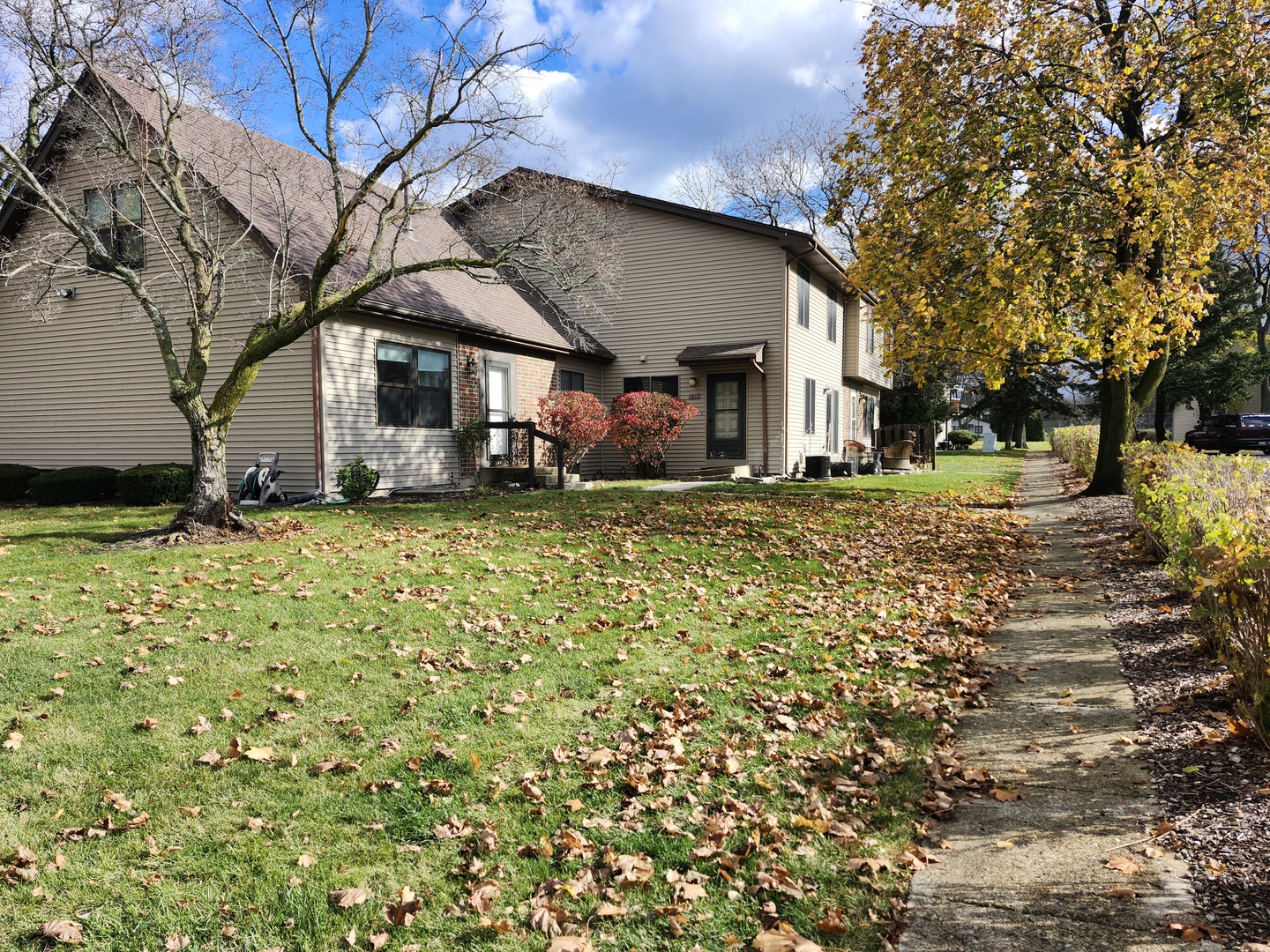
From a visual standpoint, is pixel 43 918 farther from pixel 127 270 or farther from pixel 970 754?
pixel 127 270

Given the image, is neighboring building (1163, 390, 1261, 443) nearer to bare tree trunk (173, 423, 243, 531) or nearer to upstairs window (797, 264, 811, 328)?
upstairs window (797, 264, 811, 328)

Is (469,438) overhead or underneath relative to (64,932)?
overhead

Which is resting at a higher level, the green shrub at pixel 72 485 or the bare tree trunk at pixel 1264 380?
the bare tree trunk at pixel 1264 380

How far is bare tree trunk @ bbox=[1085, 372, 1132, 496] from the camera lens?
14578 millimetres

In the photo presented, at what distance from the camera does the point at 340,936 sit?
108 inches

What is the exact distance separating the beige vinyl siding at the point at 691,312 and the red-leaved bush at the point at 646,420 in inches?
71.8

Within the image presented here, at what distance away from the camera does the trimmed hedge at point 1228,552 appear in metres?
3.98

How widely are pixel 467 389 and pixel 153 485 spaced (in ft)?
19.5

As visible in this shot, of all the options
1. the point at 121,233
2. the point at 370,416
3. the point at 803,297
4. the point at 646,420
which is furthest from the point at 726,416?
the point at 121,233

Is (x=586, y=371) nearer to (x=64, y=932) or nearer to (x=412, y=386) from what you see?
(x=412, y=386)

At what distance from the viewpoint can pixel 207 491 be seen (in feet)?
30.3

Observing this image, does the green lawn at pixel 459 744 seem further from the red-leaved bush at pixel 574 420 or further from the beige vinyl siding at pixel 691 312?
the beige vinyl siding at pixel 691 312

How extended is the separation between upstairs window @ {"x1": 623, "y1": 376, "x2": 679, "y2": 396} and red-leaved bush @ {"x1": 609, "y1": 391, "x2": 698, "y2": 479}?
168cm

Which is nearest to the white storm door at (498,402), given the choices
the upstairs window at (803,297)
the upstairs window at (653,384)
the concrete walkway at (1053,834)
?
the upstairs window at (653,384)
